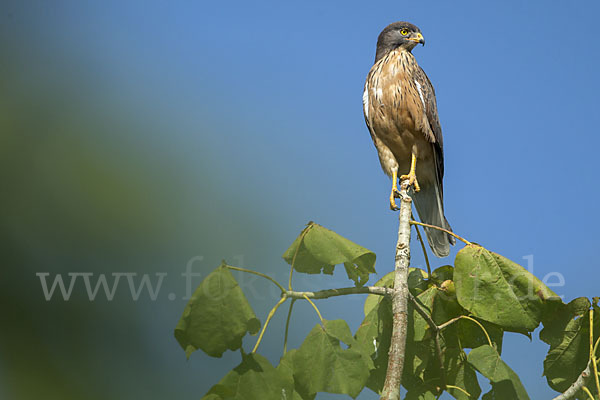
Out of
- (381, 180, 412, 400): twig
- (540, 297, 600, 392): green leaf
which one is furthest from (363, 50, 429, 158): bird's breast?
(540, 297, 600, 392): green leaf

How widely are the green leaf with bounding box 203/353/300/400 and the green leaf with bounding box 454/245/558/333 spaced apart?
2.88ft

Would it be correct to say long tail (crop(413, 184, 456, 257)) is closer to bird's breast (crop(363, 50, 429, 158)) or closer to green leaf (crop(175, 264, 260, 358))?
bird's breast (crop(363, 50, 429, 158))

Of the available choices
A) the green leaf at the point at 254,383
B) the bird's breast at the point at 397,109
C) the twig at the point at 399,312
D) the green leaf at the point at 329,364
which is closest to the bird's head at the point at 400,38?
the bird's breast at the point at 397,109

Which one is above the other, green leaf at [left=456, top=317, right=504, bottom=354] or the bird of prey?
the bird of prey

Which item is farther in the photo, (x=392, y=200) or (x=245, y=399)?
(x=392, y=200)

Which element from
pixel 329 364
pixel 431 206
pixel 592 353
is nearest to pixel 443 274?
pixel 592 353

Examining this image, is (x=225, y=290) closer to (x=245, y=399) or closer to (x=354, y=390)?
(x=245, y=399)

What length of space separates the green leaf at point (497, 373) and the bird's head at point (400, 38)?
12.3 feet

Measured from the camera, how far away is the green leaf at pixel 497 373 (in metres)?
2.15

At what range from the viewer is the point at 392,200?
3859 millimetres

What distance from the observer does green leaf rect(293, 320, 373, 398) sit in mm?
2025

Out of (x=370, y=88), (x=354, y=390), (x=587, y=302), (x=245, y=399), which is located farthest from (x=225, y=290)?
(x=370, y=88)

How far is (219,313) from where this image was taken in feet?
6.38

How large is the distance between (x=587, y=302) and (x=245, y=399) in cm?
148
